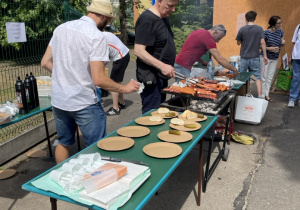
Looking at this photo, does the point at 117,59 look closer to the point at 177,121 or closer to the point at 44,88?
the point at 44,88

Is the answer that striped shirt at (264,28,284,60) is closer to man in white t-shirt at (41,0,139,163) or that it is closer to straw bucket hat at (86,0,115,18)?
man in white t-shirt at (41,0,139,163)

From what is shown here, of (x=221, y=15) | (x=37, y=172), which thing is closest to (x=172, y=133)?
(x=37, y=172)

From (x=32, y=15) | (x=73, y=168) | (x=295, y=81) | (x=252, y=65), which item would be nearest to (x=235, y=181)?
(x=73, y=168)

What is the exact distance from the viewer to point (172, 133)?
231 cm

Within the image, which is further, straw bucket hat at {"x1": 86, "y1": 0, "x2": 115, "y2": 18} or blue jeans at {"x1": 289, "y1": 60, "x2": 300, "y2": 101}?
blue jeans at {"x1": 289, "y1": 60, "x2": 300, "y2": 101}

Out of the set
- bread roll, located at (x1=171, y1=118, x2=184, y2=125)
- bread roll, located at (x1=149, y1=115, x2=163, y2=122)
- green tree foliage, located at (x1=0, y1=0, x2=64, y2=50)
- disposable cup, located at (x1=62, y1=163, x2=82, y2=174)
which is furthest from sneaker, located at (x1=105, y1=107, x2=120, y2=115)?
disposable cup, located at (x1=62, y1=163, x2=82, y2=174)

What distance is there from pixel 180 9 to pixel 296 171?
1444cm

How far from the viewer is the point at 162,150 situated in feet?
6.65

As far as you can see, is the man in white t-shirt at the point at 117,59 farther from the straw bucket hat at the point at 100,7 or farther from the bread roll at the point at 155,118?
the bread roll at the point at 155,118

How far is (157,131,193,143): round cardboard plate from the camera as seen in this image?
2.20 m

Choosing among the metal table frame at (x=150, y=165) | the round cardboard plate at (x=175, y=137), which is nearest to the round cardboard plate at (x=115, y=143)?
the metal table frame at (x=150, y=165)

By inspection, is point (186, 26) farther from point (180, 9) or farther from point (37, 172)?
point (37, 172)

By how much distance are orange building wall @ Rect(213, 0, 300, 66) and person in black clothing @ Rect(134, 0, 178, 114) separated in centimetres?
767

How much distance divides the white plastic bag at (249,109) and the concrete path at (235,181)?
0.98ft
